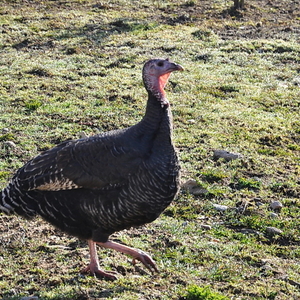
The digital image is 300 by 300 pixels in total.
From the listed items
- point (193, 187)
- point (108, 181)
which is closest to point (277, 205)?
point (193, 187)

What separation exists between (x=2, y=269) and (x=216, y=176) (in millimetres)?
3351

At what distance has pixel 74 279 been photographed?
5590 mm

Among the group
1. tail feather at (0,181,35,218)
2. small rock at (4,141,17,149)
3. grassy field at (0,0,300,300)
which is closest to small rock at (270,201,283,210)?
grassy field at (0,0,300,300)

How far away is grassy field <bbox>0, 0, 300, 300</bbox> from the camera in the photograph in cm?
582

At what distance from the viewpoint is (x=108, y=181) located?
534cm

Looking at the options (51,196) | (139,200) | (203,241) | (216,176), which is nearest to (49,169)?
(51,196)

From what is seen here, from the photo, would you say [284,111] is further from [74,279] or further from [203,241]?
[74,279]

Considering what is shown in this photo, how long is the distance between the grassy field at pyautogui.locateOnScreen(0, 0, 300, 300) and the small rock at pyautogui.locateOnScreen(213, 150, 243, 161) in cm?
13

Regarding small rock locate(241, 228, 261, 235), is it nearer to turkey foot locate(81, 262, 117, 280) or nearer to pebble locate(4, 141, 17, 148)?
turkey foot locate(81, 262, 117, 280)

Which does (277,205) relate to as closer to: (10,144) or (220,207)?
(220,207)

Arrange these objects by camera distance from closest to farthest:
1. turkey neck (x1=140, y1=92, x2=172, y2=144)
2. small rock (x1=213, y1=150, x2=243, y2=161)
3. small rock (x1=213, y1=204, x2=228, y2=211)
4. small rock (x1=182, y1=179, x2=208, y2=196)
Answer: turkey neck (x1=140, y1=92, x2=172, y2=144) → small rock (x1=213, y1=204, x2=228, y2=211) → small rock (x1=182, y1=179, x2=208, y2=196) → small rock (x1=213, y1=150, x2=243, y2=161)

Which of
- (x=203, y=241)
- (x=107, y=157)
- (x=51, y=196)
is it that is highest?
(x=107, y=157)

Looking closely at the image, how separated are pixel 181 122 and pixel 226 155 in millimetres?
1679

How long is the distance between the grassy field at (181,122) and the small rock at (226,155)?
0.13 meters
